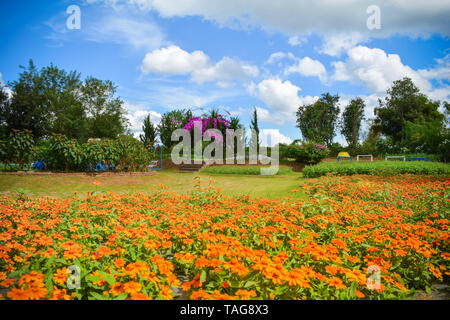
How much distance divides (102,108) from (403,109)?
131 ft

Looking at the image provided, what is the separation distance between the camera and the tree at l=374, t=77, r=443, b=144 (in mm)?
31906

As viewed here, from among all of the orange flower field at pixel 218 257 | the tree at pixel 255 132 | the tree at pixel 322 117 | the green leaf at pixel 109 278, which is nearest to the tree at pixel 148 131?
the tree at pixel 255 132

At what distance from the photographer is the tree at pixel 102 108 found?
31.9m

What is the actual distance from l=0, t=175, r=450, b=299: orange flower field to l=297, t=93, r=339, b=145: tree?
36647 millimetres

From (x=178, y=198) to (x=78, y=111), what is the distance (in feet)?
96.7

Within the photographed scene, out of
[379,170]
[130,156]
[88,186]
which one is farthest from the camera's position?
[130,156]

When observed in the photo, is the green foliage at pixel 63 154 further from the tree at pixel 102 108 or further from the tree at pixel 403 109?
the tree at pixel 403 109

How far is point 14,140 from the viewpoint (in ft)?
30.8

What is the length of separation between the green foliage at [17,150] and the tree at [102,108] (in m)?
23.0

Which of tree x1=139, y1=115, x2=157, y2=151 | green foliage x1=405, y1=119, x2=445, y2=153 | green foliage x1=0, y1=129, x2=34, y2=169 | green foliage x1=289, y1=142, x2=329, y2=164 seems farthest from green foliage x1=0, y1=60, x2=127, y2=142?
green foliage x1=405, y1=119, x2=445, y2=153

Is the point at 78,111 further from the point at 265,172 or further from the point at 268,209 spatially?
the point at 268,209

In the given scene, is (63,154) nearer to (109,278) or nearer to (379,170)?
(109,278)

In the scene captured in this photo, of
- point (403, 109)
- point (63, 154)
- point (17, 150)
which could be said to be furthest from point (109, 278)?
point (403, 109)

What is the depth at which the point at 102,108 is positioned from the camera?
34.5m
